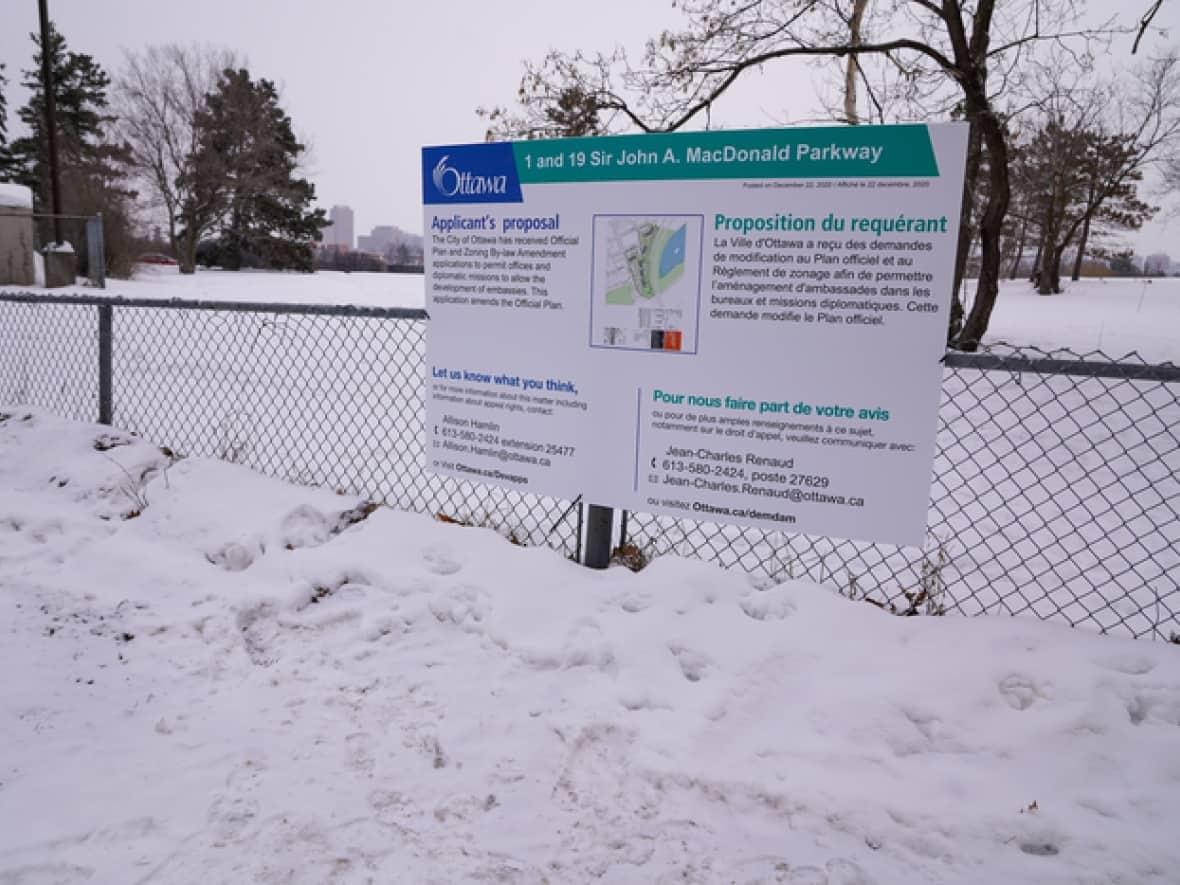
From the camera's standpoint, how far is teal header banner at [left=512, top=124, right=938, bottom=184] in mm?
2701

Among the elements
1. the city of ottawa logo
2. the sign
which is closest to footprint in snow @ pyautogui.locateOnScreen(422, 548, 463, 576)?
the sign

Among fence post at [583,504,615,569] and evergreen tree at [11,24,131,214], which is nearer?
fence post at [583,504,615,569]

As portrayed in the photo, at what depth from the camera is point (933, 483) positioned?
613 centimetres

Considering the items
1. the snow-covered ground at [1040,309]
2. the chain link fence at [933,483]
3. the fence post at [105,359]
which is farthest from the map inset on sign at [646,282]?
the snow-covered ground at [1040,309]

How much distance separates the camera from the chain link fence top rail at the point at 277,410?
472 centimetres

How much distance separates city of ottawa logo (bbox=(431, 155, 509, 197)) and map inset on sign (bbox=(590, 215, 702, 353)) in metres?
0.54

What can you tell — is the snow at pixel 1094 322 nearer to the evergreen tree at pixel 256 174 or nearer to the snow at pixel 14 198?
the snow at pixel 14 198

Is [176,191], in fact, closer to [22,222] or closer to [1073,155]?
[22,222]

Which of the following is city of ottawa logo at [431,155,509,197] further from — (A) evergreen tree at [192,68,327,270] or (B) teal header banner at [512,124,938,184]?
(A) evergreen tree at [192,68,327,270]

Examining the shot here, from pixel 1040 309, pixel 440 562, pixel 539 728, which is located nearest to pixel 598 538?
pixel 440 562

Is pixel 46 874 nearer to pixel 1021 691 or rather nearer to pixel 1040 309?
pixel 1021 691

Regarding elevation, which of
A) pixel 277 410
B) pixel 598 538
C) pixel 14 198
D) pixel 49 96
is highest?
pixel 49 96

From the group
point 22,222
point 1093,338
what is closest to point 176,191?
point 22,222

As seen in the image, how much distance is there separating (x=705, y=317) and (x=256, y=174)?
45426 millimetres
